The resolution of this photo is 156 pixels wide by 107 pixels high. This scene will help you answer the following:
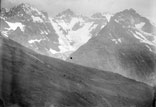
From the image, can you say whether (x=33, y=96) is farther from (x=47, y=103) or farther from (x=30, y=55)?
(x=30, y=55)

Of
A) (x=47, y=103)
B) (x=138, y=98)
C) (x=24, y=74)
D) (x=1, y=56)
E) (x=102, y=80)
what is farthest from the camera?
(x=102, y=80)

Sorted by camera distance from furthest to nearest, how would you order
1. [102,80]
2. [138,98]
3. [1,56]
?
1. [102,80]
2. [138,98]
3. [1,56]

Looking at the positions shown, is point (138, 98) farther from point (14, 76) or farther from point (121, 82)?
point (14, 76)

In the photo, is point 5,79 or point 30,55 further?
point 30,55

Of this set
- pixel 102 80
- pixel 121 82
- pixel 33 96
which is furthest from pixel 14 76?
pixel 121 82

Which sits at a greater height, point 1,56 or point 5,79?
point 1,56

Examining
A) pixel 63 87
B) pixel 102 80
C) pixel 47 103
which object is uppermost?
pixel 102 80
